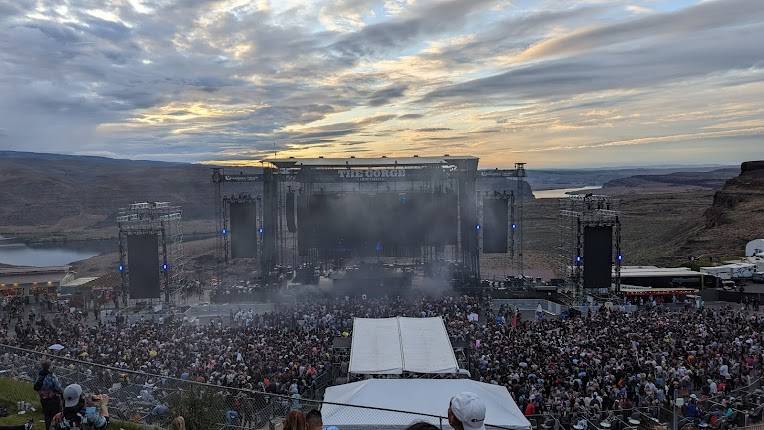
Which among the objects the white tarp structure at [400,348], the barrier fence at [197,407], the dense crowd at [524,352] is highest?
the barrier fence at [197,407]

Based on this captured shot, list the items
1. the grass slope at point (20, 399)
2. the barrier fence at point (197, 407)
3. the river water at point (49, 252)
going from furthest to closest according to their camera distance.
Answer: the river water at point (49, 252)
the barrier fence at point (197, 407)
the grass slope at point (20, 399)

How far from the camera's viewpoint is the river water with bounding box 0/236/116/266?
70.4m

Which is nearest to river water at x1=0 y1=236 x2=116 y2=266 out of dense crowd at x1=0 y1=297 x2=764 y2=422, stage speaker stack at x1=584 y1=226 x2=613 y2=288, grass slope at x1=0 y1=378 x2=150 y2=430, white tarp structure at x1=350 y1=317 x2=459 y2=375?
dense crowd at x1=0 y1=297 x2=764 y2=422

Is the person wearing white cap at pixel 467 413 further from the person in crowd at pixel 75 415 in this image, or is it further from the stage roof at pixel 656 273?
the stage roof at pixel 656 273

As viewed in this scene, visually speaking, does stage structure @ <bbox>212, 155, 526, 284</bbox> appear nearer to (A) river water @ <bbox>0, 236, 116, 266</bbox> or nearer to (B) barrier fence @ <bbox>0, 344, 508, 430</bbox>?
(B) barrier fence @ <bbox>0, 344, 508, 430</bbox>

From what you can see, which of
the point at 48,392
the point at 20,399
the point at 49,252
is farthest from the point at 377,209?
the point at 49,252

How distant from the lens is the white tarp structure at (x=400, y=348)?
45.8ft

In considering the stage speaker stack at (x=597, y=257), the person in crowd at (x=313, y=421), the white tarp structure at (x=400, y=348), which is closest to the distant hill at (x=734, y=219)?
the stage speaker stack at (x=597, y=257)

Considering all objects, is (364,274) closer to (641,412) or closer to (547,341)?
(547,341)

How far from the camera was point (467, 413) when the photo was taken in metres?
3.03

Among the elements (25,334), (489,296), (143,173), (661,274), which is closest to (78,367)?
(25,334)

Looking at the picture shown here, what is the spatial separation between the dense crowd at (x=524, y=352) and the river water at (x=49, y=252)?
52.9 m

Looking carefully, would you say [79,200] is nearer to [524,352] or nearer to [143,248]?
[143,248]

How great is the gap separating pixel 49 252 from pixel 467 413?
92679 millimetres
